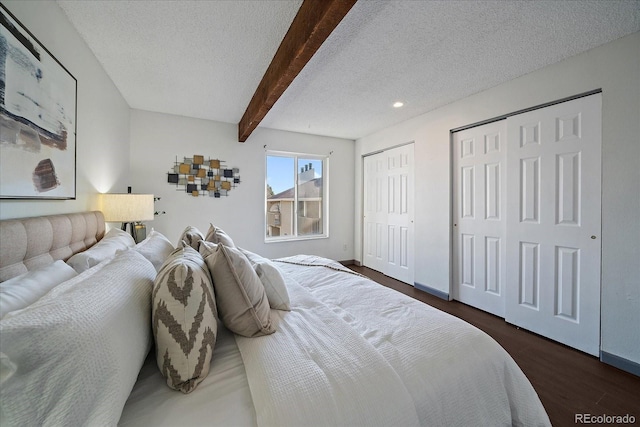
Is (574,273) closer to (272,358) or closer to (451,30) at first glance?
(451,30)

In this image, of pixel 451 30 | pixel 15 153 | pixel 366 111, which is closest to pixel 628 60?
pixel 451 30

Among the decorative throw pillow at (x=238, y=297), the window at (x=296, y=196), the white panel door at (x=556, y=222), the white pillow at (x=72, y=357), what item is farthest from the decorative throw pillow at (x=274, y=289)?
the window at (x=296, y=196)

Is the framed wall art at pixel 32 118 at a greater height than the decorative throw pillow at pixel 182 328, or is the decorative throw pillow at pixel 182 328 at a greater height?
the framed wall art at pixel 32 118

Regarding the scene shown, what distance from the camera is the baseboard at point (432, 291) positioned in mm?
3088

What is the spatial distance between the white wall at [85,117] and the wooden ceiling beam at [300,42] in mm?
1341

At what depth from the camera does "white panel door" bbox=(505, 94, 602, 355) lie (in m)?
1.98

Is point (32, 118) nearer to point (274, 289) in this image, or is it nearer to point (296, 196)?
point (274, 289)

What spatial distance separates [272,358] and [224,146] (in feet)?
11.1

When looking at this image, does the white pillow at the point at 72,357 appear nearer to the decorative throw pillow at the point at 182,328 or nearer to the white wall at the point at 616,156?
the decorative throw pillow at the point at 182,328

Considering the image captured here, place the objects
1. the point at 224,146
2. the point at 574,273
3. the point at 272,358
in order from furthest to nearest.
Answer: the point at 224,146
the point at 574,273
the point at 272,358

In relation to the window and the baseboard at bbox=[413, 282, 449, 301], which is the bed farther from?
the window

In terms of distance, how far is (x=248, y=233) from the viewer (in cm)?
382

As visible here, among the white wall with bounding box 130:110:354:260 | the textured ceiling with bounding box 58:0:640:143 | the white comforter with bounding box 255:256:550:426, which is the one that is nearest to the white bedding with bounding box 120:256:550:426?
the white comforter with bounding box 255:256:550:426

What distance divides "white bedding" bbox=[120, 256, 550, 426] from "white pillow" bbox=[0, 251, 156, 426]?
6.8 inches
